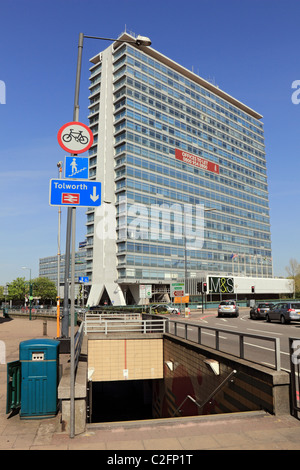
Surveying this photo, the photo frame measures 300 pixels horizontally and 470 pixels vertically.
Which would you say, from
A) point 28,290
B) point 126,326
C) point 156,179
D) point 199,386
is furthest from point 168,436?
point 28,290

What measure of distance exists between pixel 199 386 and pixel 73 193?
7.85 metres

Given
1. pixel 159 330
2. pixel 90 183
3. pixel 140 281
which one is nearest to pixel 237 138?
→ pixel 140 281

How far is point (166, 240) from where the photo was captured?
79375 millimetres

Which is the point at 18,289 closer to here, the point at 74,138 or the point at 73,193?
the point at 74,138

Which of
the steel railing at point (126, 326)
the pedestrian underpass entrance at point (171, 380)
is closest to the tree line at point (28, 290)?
the pedestrian underpass entrance at point (171, 380)

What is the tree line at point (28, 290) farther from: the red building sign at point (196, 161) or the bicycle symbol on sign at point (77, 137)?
the bicycle symbol on sign at point (77, 137)

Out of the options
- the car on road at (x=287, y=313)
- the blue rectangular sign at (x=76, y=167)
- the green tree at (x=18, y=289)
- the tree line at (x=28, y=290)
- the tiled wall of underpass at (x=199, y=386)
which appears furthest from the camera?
the tree line at (x=28, y=290)

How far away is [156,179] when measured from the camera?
79.9 meters

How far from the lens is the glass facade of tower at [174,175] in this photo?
75.8 metres

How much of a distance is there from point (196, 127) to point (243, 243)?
112ft

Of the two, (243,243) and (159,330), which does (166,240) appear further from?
(159,330)

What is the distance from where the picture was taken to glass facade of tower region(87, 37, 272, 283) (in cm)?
7575

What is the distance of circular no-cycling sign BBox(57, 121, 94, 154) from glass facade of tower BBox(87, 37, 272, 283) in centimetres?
5724

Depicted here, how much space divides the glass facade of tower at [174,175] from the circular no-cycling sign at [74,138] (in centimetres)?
5724
